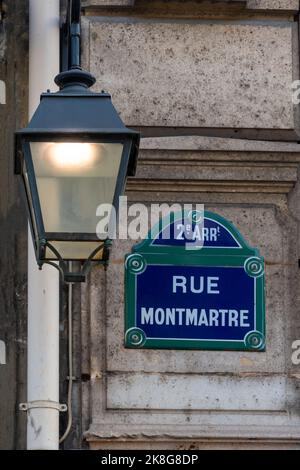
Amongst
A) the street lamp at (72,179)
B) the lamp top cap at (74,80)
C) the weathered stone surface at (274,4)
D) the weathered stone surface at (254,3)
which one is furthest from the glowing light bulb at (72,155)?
the weathered stone surface at (274,4)

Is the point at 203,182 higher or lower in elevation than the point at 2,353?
higher

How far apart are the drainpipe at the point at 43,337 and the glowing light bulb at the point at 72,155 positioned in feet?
4.27

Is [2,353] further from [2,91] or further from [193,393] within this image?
[2,91]

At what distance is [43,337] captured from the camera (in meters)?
6.53

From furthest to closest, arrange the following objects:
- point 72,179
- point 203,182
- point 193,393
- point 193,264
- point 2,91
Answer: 1. point 2,91
2. point 203,182
3. point 193,264
4. point 193,393
5. point 72,179

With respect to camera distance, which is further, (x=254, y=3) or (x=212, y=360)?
(x=254, y=3)

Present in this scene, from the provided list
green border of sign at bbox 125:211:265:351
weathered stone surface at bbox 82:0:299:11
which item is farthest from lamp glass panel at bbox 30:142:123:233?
weathered stone surface at bbox 82:0:299:11

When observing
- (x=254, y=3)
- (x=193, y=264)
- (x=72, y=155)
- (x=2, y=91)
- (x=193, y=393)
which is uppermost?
(x=254, y=3)

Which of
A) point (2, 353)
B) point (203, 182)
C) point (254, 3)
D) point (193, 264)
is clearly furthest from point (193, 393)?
point (254, 3)

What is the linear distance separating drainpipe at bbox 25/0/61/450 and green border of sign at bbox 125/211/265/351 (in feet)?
1.11

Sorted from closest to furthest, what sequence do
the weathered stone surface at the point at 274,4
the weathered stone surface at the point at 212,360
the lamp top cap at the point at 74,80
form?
the lamp top cap at the point at 74,80 → the weathered stone surface at the point at 212,360 → the weathered stone surface at the point at 274,4

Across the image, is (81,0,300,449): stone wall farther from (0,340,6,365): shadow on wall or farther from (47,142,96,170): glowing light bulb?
(47,142,96,170): glowing light bulb

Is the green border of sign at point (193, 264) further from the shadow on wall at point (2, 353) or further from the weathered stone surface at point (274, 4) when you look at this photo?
the weathered stone surface at point (274, 4)

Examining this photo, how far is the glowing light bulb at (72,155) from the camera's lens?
17.6 ft
